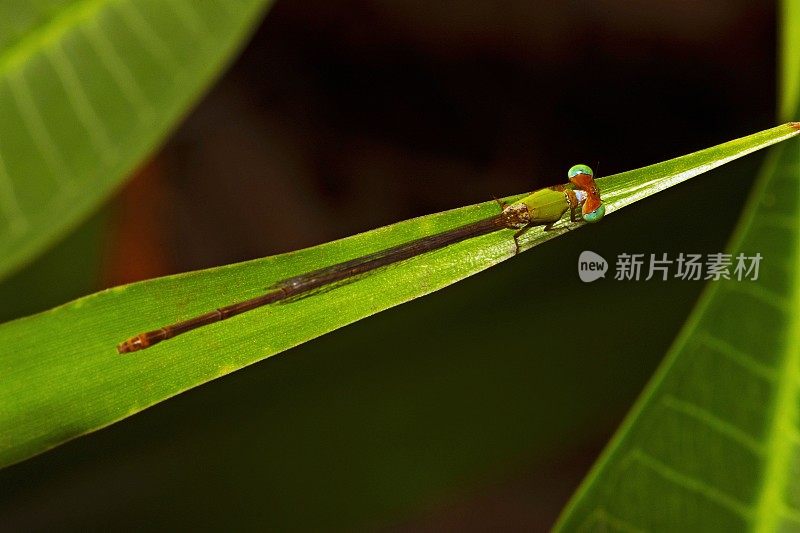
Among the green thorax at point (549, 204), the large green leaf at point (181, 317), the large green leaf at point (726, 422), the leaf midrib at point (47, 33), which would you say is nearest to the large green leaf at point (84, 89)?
the leaf midrib at point (47, 33)

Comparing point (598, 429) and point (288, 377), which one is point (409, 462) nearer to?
point (288, 377)

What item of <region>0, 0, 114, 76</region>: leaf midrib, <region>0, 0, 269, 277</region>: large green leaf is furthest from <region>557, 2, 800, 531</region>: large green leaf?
<region>0, 0, 114, 76</region>: leaf midrib

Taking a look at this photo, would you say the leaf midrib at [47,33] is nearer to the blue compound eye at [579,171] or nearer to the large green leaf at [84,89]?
the large green leaf at [84,89]

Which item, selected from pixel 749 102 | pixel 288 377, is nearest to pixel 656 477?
pixel 288 377

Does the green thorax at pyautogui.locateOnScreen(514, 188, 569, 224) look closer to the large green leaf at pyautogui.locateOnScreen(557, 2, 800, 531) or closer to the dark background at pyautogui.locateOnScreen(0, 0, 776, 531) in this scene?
the dark background at pyautogui.locateOnScreen(0, 0, 776, 531)

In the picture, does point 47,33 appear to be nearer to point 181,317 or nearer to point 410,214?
point 181,317

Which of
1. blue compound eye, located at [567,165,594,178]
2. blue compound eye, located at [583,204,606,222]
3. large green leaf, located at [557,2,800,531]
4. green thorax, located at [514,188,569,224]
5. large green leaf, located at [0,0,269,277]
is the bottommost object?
large green leaf, located at [557,2,800,531]
